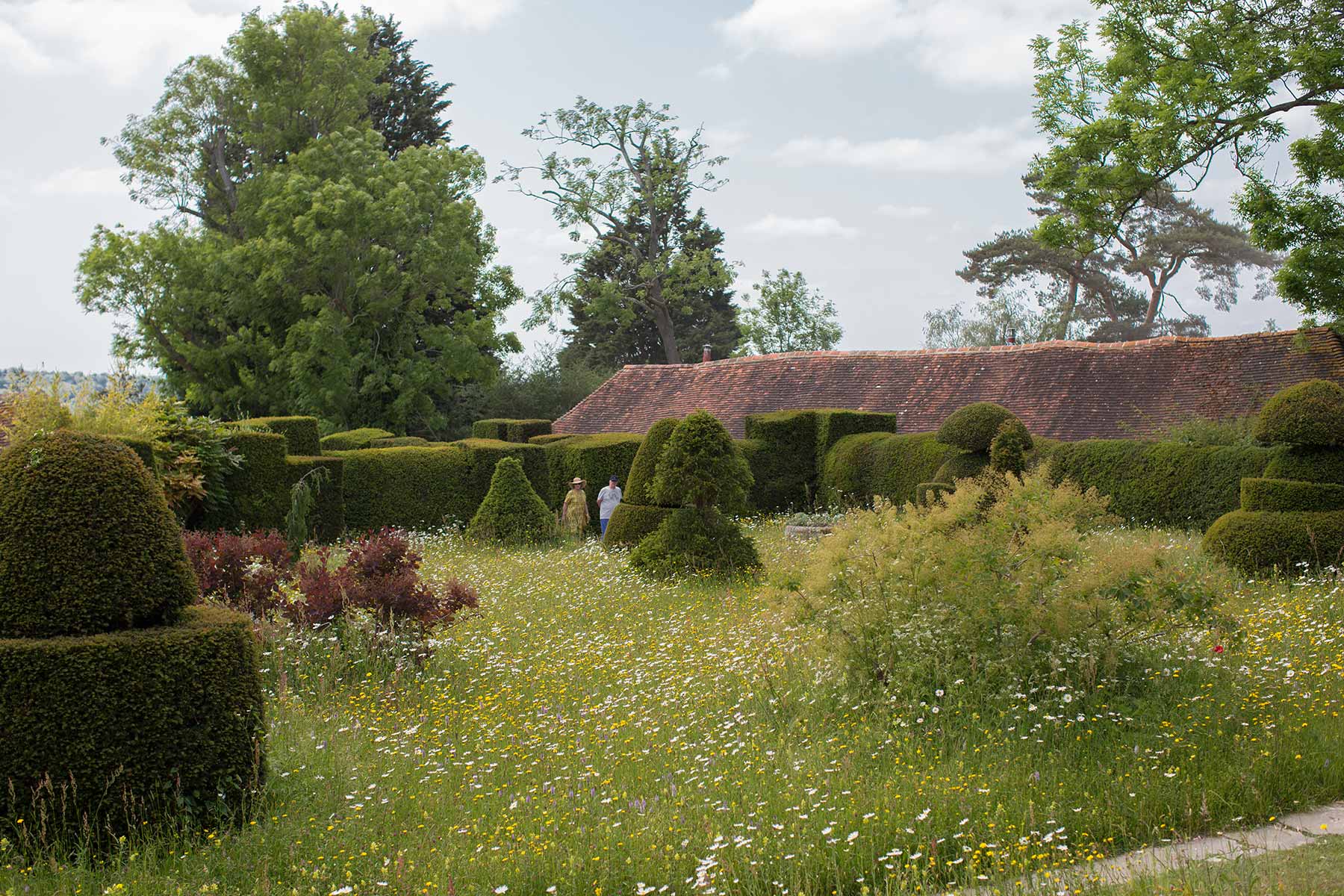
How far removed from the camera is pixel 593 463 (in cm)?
2155

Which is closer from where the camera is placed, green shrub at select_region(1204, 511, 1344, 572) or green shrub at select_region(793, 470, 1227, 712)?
green shrub at select_region(793, 470, 1227, 712)

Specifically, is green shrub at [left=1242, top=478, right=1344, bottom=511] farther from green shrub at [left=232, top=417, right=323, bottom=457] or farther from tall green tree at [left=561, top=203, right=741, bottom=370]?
tall green tree at [left=561, top=203, right=741, bottom=370]

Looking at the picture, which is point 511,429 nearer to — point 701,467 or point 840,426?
point 840,426

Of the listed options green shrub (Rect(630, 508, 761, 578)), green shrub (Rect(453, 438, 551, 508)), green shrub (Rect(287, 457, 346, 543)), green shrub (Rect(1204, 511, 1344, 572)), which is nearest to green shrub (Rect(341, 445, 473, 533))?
green shrub (Rect(453, 438, 551, 508))

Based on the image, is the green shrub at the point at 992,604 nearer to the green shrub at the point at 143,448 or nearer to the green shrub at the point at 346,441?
the green shrub at the point at 143,448

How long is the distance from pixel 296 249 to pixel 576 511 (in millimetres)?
16360

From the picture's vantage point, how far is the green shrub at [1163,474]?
1541cm

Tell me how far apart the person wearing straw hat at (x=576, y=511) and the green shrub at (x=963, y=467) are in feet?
20.6

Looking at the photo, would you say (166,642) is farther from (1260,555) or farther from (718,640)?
(1260,555)

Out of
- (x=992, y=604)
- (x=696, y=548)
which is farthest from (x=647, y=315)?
(x=992, y=604)

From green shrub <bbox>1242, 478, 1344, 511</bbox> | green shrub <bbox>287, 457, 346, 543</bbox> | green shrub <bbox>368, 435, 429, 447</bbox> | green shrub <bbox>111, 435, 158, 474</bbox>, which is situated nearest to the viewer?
green shrub <bbox>1242, 478, 1344, 511</bbox>

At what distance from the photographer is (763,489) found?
22500 mm

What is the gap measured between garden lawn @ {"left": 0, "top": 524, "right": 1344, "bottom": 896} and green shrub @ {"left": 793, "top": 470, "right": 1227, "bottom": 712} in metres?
0.21

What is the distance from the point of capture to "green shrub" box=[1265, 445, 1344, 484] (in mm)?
11305
